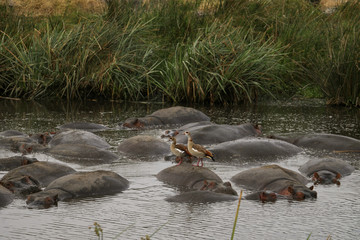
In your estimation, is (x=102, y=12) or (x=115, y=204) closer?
(x=115, y=204)

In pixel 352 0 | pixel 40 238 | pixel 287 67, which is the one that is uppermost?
pixel 352 0

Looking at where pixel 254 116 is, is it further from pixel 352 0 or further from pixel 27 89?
pixel 352 0

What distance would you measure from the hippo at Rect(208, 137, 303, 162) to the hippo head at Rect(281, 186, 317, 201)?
1506mm

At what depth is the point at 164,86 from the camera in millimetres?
12234

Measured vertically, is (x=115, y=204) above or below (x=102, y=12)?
below

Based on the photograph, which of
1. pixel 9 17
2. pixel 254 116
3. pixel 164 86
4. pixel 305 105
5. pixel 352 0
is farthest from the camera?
pixel 352 0

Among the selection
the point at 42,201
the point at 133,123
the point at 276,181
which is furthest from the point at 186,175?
the point at 133,123

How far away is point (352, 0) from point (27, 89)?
22.6 feet

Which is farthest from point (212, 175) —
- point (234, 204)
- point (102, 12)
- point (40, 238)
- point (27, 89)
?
point (102, 12)

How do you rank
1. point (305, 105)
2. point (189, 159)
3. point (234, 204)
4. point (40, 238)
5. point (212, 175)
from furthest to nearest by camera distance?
point (305, 105) → point (189, 159) → point (212, 175) → point (234, 204) → point (40, 238)

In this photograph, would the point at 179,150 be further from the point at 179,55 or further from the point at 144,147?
the point at 179,55

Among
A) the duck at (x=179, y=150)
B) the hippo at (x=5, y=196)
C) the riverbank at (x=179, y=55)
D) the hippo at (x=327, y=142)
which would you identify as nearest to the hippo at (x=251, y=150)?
the hippo at (x=327, y=142)

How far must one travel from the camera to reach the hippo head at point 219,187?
5.39m

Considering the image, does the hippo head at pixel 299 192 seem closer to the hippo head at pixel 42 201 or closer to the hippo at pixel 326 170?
the hippo at pixel 326 170
